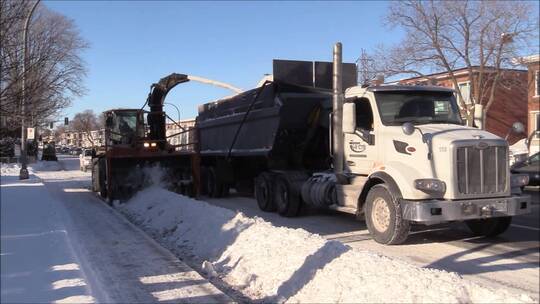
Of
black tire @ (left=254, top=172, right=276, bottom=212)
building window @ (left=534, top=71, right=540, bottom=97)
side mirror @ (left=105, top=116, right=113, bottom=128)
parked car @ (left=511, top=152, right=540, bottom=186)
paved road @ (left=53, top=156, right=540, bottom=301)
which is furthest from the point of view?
building window @ (left=534, top=71, right=540, bottom=97)

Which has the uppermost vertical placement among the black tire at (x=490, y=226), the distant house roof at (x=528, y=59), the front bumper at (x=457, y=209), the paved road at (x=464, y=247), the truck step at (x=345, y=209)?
the distant house roof at (x=528, y=59)

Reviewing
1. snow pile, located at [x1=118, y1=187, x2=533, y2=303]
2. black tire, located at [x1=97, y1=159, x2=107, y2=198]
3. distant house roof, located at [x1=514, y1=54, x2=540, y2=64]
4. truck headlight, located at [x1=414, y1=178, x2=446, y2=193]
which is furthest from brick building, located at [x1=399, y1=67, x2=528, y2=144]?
snow pile, located at [x1=118, y1=187, x2=533, y2=303]

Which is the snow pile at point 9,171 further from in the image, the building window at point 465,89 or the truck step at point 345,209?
the building window at point 465,89

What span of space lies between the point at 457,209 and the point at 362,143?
2341mm

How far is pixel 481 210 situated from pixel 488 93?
110 feet

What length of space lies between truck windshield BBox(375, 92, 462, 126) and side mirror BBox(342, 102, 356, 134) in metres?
0.45

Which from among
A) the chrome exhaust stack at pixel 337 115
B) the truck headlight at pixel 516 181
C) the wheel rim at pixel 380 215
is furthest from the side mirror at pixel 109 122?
the truck headlight at pixel 516 181

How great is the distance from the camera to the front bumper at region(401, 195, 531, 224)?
8.11 metres

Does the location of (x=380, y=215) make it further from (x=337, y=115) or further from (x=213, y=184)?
(x=213, y=184)

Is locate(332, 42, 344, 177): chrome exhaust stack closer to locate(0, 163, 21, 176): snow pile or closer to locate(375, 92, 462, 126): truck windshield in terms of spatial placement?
locate(375, 92, 462, 126): truck windshield

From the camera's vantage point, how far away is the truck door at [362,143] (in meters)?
9.71

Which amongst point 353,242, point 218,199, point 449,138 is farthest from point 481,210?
point 218,199

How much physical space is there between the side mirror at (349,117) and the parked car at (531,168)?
1069cm

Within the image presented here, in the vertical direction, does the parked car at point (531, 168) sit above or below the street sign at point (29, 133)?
below
